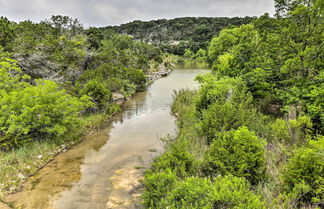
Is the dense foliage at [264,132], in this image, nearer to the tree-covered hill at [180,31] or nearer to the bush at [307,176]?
the bush at [307,176]

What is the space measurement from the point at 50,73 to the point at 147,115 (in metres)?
8.35

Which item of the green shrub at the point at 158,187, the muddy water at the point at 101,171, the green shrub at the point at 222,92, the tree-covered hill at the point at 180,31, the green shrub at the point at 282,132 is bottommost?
the muddy water at the point at 101,171

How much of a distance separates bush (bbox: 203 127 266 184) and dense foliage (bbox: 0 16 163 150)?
7653mm

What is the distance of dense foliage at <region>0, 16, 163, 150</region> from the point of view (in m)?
9.17

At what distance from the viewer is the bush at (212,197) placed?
3.88m

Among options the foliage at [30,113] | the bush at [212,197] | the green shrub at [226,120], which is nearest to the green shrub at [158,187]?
the bush at [212,197]

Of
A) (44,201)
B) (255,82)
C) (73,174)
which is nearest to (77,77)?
(73,174)

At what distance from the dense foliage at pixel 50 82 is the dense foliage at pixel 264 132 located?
240 inches

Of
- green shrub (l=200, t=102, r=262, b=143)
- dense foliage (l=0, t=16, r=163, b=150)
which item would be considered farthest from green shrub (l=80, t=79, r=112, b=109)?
green shrub (l=200, t=102, r=262, b=143)

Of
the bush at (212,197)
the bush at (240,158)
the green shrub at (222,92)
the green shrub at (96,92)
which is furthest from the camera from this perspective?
the green shrub at (96,92)

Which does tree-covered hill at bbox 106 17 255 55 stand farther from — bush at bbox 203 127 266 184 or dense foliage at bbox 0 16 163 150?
bush at bbox 203 127 266 184

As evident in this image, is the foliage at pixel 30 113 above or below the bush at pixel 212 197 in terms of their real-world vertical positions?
above

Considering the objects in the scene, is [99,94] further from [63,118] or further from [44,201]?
[44,201]

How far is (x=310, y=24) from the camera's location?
908cm
